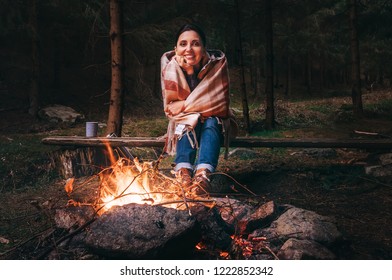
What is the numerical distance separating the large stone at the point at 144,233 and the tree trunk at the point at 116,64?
422cm

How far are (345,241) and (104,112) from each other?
45.7 feet

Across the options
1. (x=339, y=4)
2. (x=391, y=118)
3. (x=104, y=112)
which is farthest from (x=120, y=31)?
(x=339, y=4)

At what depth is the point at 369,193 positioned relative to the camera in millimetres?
5684

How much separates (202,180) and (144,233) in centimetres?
126

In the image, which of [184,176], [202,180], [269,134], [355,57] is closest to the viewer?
[202,180]

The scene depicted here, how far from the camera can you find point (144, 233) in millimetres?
3166

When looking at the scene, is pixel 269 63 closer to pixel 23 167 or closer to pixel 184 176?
pixel 23 167

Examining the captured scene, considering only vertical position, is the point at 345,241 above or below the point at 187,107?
below

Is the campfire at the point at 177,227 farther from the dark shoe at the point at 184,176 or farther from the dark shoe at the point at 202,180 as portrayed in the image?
the dark shoe at the point at 184,176

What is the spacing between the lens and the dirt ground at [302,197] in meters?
3.80

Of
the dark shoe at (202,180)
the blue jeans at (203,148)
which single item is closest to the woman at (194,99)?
the blue jeans at (203,148)

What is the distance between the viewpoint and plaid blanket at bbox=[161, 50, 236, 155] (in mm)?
5035

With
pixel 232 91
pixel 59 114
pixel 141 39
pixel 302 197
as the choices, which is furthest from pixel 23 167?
Result: pixel 232 91
